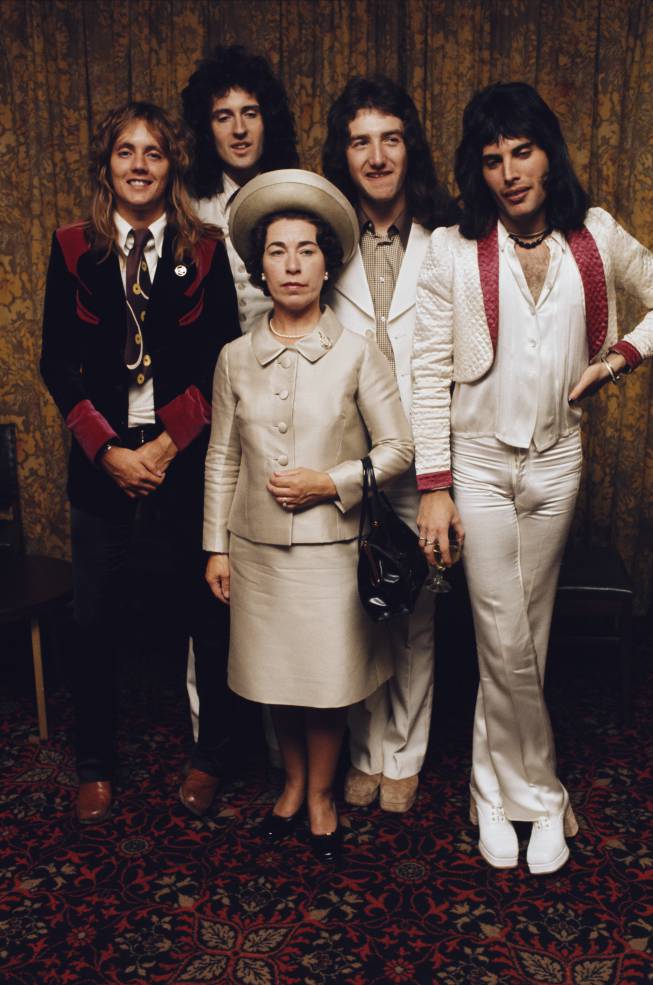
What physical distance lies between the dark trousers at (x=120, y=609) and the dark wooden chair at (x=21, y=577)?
0.47 metres

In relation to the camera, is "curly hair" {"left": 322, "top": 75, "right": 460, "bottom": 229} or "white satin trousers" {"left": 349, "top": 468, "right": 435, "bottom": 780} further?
"white satin trousers" {"left": 349, "top": 468, "right": 435, "bottom": 780}

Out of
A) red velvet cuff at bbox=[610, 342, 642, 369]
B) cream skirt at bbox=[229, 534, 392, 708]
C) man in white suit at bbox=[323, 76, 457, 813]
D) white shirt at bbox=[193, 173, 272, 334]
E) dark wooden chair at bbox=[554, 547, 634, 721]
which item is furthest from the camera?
dark wooden chair at bbox=[554, 547, 634, 721]

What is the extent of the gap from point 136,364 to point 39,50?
2277 mm

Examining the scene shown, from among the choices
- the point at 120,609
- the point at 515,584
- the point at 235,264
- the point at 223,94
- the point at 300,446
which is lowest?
the point at 120,609

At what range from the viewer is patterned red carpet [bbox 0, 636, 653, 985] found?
210cm

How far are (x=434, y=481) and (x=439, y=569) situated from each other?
0.22 m

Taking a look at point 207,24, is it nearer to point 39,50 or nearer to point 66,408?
point 39,50

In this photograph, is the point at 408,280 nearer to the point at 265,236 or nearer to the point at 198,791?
the point at 265,236

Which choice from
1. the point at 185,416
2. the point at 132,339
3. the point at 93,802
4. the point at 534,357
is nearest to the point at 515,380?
the point at 534,357

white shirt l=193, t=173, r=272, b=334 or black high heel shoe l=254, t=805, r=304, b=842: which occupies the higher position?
white shirt l=193, t=173, r=272, b=334

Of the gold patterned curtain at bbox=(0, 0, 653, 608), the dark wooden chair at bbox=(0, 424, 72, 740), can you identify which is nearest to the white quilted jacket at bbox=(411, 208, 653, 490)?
the dark wooden chair at bbox=(0, 424, 72, 740)

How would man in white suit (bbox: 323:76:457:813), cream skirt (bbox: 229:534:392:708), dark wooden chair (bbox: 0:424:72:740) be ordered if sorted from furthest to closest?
dark wooden chair (bbox: 0:424:72:740) → man in white suit (bbox: 323:76:457:813) → cream skirt (bbox: 229:534:392:708)

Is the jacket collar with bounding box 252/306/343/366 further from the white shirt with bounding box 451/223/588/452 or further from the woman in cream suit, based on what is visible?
the white shirt with bounding box 451/223/588/452

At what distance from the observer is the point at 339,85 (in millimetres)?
3955
